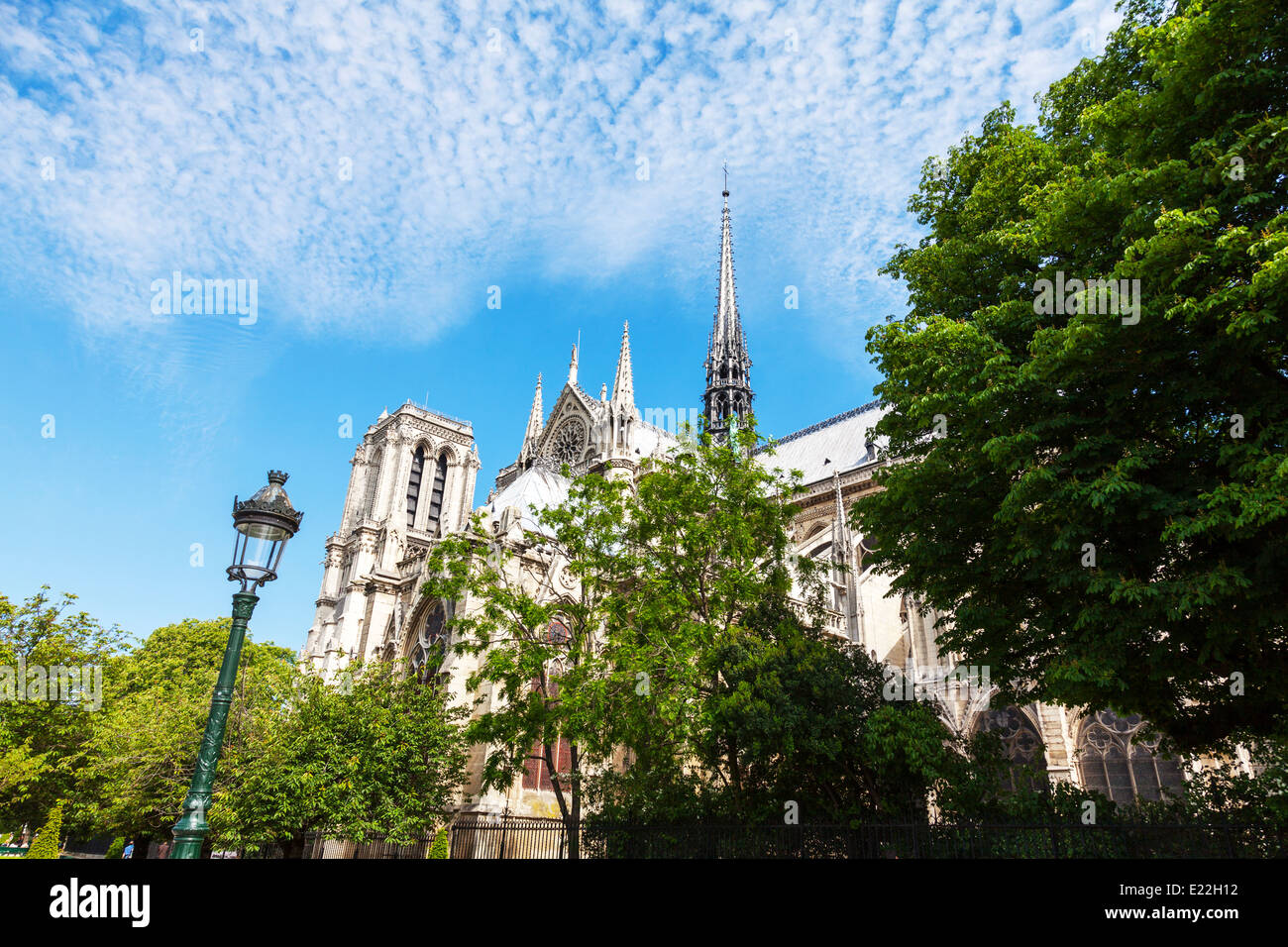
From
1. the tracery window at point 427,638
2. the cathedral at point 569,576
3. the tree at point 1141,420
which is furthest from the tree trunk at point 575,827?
the tracery window at point 427,638

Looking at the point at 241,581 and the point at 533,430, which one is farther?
the point at 533,430

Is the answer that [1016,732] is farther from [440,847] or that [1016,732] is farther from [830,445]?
[830,445]

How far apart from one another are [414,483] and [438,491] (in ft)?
5.34

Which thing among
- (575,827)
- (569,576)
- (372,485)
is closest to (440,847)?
(575,827)

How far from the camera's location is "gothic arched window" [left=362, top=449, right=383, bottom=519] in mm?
47500

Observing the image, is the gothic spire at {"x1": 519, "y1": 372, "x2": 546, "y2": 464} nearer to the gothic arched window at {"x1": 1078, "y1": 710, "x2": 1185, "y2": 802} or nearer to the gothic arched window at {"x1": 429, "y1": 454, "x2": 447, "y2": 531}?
the gothic arched window at {"x1": 429, "y1": 454, "x2": 447, "y2": 531}

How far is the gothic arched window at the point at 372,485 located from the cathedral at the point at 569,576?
9 cm

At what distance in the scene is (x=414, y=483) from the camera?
161ft

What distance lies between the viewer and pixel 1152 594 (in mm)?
8430

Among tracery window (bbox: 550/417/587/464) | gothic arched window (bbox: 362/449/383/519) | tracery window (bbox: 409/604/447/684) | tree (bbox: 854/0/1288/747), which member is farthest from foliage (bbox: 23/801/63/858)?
tracery window (bbox: 550/417/587/464)

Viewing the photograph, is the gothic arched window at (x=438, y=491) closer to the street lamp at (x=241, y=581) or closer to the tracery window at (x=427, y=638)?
the tracery window at (x=427, y=638)

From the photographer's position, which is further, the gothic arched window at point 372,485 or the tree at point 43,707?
the gothic arched window at point 372,485

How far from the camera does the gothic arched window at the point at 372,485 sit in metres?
47.5

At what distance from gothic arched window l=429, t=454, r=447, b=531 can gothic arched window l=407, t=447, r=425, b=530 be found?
91 centimetres
